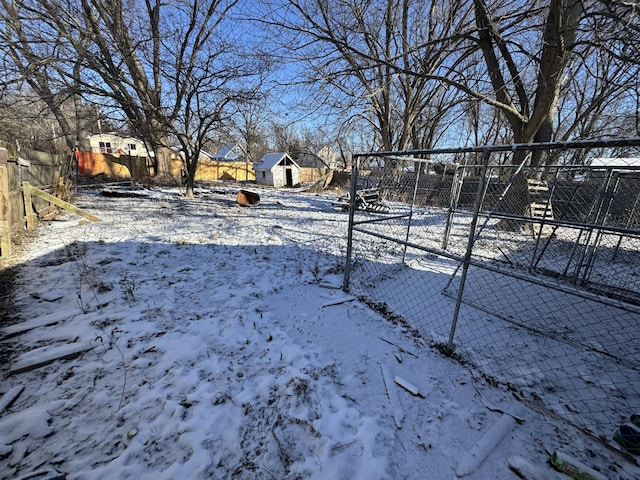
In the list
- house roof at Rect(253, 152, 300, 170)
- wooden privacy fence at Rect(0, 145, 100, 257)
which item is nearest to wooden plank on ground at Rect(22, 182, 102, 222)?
wooden privacy fence at Rect(0, 145, 100, 257)

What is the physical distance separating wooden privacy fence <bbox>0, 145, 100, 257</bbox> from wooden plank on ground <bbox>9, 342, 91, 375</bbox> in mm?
3402

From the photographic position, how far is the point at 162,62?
1064cm

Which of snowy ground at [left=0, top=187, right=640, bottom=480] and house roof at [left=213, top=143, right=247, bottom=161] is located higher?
house roof at [left=213, top=143, right=247, bottom=161]

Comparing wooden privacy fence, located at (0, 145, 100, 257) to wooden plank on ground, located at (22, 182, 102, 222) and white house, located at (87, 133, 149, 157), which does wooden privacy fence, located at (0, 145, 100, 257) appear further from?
white house, located at (87, 133, 149, 157)

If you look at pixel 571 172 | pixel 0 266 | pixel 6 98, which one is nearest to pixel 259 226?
pixel 0 266

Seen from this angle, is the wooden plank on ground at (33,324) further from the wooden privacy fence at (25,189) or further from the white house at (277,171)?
the white house at (277,171)

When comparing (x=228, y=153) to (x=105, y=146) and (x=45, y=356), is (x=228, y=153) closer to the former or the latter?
(x=105, y=146)

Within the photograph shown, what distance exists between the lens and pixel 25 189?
603 centimetres

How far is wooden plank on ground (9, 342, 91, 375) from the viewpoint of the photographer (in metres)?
2.34

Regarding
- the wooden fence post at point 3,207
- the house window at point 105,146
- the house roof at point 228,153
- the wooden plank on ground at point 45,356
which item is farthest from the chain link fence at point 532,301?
the house window at point 105,146

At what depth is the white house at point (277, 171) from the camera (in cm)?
2816

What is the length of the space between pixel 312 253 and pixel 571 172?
5.84 m

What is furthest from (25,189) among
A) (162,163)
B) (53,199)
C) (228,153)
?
(228,153)

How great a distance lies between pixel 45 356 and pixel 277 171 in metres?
27.3
